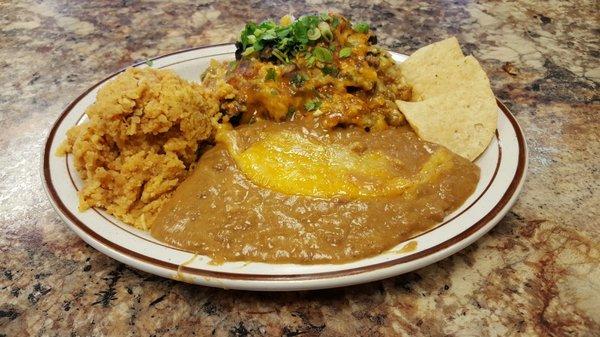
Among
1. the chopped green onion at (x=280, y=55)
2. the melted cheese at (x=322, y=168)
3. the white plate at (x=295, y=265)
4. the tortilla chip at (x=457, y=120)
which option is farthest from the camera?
the chopped green onion at (x=280, y=55)

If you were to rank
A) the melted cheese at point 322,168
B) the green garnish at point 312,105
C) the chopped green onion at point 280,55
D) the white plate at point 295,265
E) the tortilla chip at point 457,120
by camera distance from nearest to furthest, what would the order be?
the white plate at point 295,265, the melted cheese at point 322,168, the tortilla chip at point 457,120, the green garnish at point 312,105, the chopped green onion at point 280,55

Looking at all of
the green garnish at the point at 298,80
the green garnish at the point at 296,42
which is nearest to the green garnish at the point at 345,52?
the green garnish at the point at 296,42

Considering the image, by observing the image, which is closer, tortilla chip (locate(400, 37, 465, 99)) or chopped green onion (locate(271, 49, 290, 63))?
chopped green onion (locate(271, 49, 290, 63))

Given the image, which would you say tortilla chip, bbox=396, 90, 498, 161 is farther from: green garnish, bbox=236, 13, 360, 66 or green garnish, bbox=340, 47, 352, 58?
green garnish, bbox=236, 13, 360, 66

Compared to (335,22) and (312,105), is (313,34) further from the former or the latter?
(312,105)

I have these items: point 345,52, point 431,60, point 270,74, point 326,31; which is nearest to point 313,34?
point 326,31

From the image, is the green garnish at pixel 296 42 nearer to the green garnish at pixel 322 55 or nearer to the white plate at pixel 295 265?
the green garnish at pixel 322 55

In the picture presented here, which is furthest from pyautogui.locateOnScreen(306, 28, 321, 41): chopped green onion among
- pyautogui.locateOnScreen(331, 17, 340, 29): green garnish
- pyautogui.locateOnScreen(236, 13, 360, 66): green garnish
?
pyautogui.locateOnScreen(331, 17, 340, 29): green garnish
